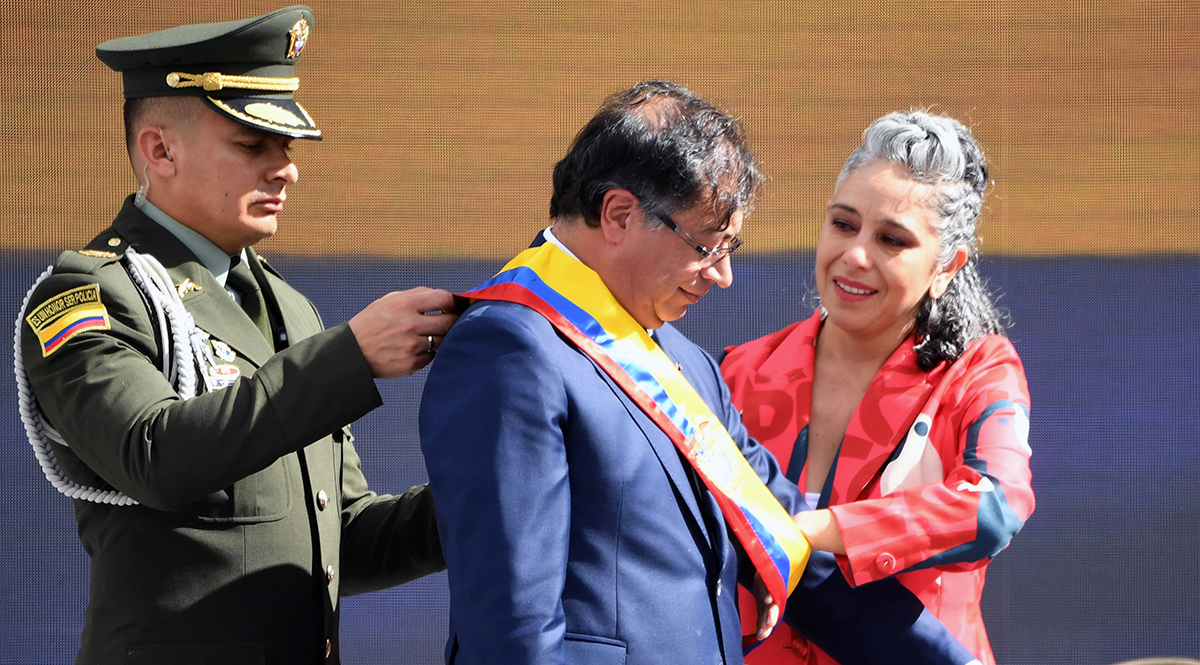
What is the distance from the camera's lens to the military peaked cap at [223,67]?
1650 mm

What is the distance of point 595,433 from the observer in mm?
1312

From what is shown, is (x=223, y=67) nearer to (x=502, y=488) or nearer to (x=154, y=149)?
(x=154, y=149)

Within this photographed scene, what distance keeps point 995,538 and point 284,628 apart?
3.35ft

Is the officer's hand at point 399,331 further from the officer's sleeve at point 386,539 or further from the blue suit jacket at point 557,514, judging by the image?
the officer's sleeve at point 386,539

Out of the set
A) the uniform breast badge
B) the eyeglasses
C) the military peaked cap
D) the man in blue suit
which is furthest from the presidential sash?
the military peaked cap

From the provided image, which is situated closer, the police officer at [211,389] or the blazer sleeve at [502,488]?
the blazer sleeve at [502,488]

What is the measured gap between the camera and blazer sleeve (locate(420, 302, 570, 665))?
1.21 meters

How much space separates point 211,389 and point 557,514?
569mm

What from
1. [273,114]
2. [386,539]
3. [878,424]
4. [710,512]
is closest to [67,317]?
[273,114]

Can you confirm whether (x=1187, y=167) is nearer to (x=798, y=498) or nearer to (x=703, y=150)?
(x=798, y=498)

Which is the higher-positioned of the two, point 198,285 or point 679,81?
point 679,81

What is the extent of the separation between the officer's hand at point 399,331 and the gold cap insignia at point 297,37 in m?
0.55

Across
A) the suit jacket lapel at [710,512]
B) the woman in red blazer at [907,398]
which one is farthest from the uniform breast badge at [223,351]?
the woman in red blazer at [907,398]

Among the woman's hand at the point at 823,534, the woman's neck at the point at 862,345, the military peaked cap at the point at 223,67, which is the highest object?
the military peaked cap at the point at 223,67
